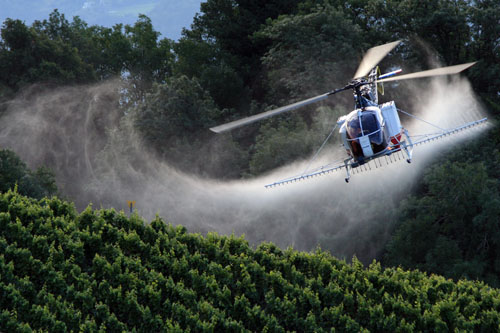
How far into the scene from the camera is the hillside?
22844 mm

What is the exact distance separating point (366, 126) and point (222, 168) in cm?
2257

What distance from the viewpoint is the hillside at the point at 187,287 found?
74.9 feet

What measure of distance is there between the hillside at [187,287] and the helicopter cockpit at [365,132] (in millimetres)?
4177

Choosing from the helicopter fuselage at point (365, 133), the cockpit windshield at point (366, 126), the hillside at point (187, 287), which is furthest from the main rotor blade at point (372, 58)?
the hillside at point (187, 287)

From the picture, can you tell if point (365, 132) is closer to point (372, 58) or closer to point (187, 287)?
point (372, 58)

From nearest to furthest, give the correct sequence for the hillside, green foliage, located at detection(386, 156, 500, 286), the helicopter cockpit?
1. the hillside
2. the helicopter cockpit
3. green foliage, located at detection(386, 156, 500, 286)

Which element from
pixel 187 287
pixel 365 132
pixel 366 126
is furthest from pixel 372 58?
pixel 187 287

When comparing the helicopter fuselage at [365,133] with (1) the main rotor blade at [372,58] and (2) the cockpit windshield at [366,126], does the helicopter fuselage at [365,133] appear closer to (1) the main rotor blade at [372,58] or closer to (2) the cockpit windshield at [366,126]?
(2) the cockpit windshield at [366,126]

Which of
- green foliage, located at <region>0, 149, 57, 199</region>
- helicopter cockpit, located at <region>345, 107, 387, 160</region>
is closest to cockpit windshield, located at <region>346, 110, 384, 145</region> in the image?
helicopter cockpit, located at <region>345, 107, 387, 160</region>

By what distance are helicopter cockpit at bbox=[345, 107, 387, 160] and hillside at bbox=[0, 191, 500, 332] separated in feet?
13.7

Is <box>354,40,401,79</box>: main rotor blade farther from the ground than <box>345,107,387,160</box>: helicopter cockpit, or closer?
farther from the ground

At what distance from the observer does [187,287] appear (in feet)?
81.8

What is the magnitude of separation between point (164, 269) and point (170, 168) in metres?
23.3

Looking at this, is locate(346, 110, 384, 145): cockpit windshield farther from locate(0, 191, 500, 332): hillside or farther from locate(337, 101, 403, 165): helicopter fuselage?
locate(0, 191, 500, 332): hillside
